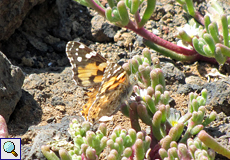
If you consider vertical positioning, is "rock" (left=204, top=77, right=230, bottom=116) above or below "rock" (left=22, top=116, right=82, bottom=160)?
above

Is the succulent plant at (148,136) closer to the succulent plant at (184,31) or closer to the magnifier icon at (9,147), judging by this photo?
the magnifier icon at (9,147)

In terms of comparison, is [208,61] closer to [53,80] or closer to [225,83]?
[225,83]

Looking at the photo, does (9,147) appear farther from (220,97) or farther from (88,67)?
(220,97)

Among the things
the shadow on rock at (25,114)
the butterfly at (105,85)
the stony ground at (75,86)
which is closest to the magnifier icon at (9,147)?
the stony ground at (75,86)

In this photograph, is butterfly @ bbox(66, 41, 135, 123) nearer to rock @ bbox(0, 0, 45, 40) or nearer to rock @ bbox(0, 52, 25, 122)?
rock @ bbox(0, 52, 25, 122)

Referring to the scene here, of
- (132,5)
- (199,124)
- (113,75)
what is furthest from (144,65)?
(132,5)

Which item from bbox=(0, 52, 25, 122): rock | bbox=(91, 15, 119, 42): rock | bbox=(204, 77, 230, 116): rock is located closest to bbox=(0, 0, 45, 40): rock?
bbox=(0, 52, 25, 122): rock

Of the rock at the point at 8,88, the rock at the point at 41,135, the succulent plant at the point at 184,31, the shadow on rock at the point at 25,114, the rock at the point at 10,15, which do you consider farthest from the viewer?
the rock at the point at 10,15
